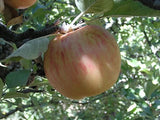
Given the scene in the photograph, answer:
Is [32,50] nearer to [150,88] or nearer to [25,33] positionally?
[25,33]

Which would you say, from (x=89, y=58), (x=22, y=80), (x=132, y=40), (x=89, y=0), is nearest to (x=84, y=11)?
(x=89, y=0)

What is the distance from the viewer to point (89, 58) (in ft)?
1.83

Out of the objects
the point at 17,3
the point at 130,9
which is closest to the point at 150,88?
the point at 130,9

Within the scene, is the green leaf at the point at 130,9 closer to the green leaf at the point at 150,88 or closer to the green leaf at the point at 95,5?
the green leaf at the point at 95,5

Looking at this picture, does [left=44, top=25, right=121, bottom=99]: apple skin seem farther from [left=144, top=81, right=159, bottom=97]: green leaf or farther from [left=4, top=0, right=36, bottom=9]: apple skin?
[left=144, top=81, right=159, bottom=97]: green leaf

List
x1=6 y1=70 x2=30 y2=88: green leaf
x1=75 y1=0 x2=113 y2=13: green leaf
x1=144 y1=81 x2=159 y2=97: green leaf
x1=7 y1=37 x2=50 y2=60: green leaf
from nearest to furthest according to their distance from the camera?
1. x1=7 y1=37 x2=50 y2=60: green leaf
2. x1=75 y1=0 x2=113 y2=13: green leaf
3. x1=6 y1=70 x2=30 y2=88: green leaf
4. x1=144 y1=81 x2=159 y2=97: green leaf

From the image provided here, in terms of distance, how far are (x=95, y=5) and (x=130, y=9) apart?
0.09 meters

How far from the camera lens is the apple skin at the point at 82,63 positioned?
0.56 metres

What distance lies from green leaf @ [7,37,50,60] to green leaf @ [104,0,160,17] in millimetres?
192

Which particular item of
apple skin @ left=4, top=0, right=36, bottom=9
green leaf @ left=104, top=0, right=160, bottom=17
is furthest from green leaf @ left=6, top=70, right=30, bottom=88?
green leaf @ left=104, top=0, right=160, bottom=17

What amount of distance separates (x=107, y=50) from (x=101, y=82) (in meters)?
0.08

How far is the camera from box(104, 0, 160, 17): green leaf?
0.54 meters

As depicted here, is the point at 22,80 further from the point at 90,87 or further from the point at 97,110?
the point at 97,110

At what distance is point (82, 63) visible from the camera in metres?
0.56
